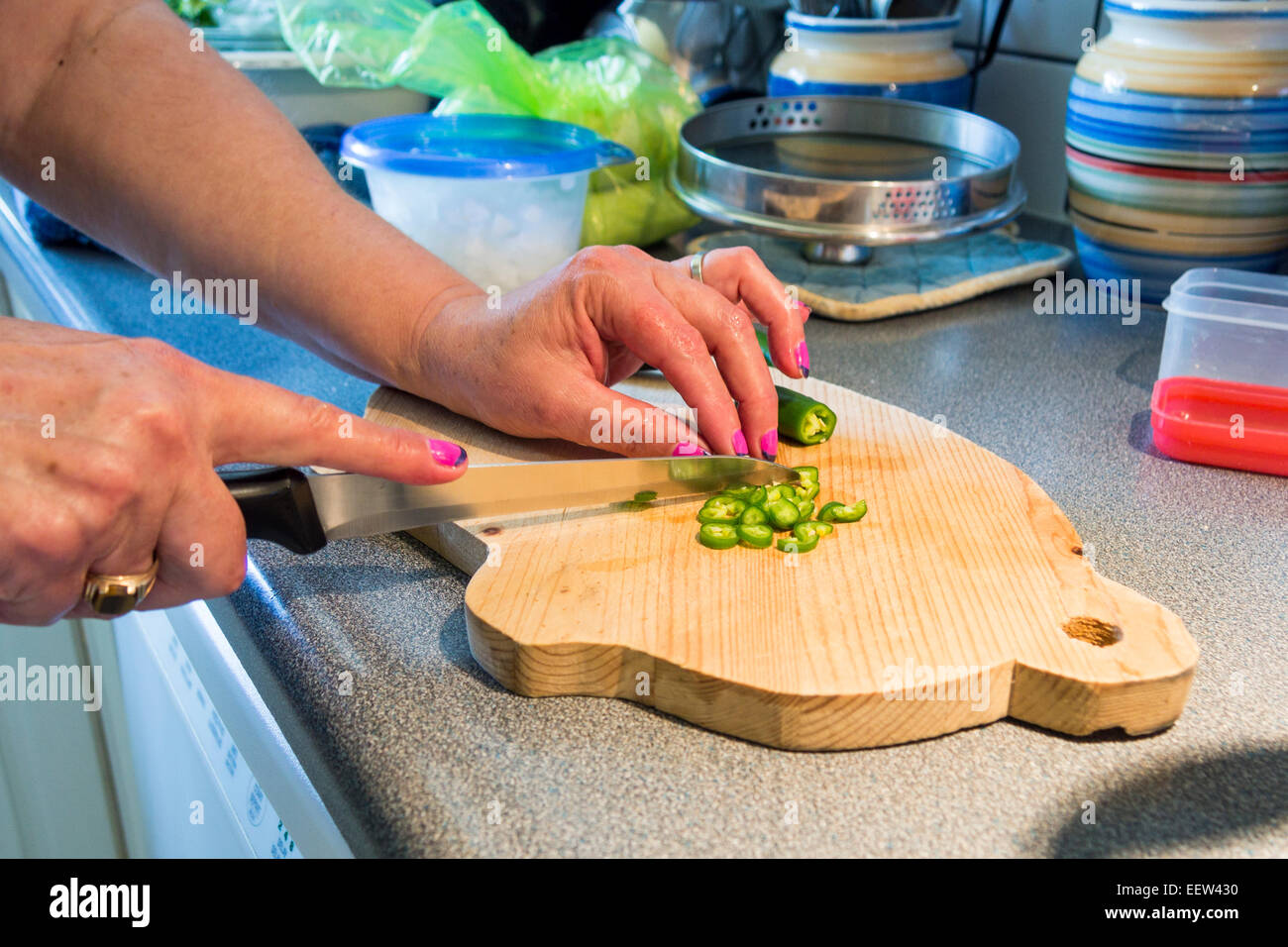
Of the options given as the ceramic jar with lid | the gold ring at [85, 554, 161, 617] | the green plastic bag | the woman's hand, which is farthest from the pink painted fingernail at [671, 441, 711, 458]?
the ceramic jar with lid

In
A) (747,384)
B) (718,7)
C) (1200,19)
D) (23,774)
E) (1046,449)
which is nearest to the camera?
(747,384)

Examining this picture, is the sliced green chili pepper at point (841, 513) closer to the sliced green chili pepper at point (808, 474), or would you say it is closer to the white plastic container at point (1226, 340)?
A: the sliced green chili pepper at point (808, 474)

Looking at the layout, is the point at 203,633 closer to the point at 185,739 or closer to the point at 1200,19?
the point at 185,739

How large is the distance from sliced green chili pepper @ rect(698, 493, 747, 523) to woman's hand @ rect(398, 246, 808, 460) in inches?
2.6

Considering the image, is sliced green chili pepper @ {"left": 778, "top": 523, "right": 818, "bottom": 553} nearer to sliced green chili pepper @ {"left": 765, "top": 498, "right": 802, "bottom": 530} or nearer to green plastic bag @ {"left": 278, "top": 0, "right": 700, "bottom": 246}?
sliced green chili pepper @ {"left": 765, "top": 498, "right": 802, "bottom": 530}

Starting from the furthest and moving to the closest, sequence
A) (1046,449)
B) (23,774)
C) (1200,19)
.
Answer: (23,774) → (1200,19) → (1046,449)

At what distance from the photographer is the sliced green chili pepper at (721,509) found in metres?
0.88

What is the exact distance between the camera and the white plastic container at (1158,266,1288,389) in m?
1.00

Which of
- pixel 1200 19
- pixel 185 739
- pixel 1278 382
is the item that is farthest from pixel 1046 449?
pixel 185 739

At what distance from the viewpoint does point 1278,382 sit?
1.01 metres

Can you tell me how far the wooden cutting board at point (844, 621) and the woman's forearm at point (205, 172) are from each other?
0.90ft

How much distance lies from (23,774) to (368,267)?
1074mm

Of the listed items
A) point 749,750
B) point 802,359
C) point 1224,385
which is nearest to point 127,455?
point 749,750

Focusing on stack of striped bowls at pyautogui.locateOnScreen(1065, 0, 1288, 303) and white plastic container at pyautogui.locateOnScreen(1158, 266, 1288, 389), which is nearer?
white plastic container at pyautogui.locateOnScreen(1158, 266, 1288, 389)
